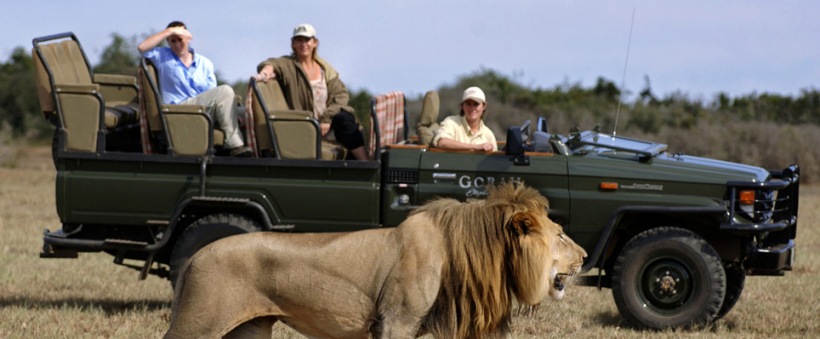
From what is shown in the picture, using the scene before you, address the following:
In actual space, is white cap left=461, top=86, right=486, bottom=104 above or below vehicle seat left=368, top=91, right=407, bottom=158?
above

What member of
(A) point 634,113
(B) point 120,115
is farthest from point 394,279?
(A) point 634,113

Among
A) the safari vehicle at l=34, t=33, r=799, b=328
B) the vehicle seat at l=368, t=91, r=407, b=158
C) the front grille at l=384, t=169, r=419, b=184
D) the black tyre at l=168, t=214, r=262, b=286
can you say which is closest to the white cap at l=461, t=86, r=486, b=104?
the safari vehicle at l=34, t=33, r=799, b=328

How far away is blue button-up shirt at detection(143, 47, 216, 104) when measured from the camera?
10.0 metres

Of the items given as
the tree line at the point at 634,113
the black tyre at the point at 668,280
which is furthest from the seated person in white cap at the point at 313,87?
the tree line at the point at 634,113

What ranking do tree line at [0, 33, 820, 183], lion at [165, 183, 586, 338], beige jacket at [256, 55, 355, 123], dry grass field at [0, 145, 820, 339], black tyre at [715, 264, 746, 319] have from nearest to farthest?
1. lion at [165, 183, 586, 338]
2. dry grass field at [0, 145, 820, 339]
3. black tyre at [715, 264, 746, 319]
4. beige jacket at [256, 55, 355, 123]
5. tree line at [0, 33, 820, 183]

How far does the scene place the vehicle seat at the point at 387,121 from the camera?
924cm

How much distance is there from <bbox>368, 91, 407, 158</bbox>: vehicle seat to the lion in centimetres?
325

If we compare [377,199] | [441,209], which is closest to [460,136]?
[377,199]

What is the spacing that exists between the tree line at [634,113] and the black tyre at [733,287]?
15111mm

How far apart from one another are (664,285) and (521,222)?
3.67 meters

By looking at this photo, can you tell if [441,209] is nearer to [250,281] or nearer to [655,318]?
[250,281]

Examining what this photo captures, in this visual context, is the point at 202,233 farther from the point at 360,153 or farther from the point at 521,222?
the point at 521,222

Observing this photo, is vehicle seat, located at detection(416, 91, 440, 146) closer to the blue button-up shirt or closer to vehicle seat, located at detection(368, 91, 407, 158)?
vehicle seat, located at detection(368, 91, 407, 158)

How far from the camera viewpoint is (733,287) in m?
9.64
